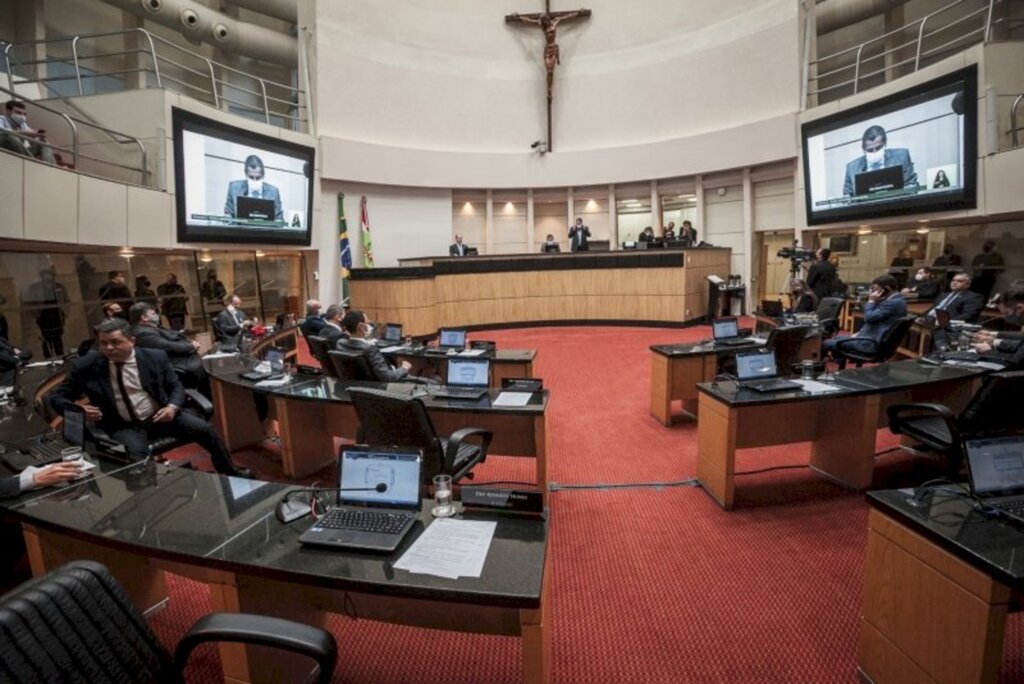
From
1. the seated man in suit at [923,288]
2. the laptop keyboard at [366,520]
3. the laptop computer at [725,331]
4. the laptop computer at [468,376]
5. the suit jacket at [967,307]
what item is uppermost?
the seated man in suit at [923,288]

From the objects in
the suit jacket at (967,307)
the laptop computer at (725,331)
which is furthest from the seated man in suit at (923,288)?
the laptop computer at (725,331)

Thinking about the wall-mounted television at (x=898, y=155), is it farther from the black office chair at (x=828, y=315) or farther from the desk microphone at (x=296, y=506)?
the desk microphone at (x=296, y=506)

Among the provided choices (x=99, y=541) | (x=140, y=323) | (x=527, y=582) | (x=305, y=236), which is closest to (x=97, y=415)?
(x=140, y=323)

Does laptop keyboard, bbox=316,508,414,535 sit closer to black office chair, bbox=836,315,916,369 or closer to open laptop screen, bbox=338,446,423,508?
open laptop screen, bbox=338,446,423,508

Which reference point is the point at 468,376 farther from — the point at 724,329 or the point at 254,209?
the point at 254,209

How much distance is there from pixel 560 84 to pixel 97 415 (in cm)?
1323

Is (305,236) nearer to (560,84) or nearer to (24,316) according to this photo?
(24,316)

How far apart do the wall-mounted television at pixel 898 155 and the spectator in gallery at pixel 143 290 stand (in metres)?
11.9

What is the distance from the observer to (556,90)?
13844mm

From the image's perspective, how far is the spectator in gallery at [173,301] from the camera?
8.62 meters

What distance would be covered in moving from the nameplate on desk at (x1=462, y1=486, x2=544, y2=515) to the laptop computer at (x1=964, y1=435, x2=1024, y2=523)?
1.62 metres

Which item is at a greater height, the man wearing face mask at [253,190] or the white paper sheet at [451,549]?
the man wearing face mask at [253,190]

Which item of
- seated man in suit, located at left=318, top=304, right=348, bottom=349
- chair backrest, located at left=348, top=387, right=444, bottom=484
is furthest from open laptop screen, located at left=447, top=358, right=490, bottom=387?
seated man in suit, located at left=318, top=304, right=348, bottom=349

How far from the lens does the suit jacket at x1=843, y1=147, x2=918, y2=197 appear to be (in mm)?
8414
